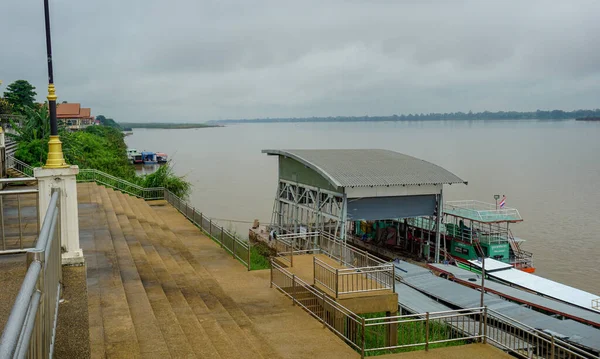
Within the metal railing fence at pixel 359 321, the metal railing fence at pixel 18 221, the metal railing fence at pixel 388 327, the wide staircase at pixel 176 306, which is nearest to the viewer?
the metal railing fence at pixel 18 221

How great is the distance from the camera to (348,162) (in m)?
30.0

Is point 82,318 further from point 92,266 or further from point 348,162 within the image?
point 348,162

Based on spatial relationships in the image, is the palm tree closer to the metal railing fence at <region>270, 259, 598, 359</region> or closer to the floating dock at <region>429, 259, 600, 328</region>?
the metal railing fence at <region>270, 259, 598, 359</region>

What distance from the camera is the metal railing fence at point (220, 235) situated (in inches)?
787

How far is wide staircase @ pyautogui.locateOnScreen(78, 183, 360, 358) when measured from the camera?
937cm

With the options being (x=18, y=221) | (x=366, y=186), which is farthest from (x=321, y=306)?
(x=366, y=186)

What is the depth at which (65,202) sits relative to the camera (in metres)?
9.16

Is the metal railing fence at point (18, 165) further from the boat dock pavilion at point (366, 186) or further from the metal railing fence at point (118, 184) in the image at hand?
the boat dock pavilion at point (366, 186)

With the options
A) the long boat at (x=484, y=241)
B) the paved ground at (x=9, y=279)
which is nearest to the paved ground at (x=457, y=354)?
the paved ground at (x=9, y=279)

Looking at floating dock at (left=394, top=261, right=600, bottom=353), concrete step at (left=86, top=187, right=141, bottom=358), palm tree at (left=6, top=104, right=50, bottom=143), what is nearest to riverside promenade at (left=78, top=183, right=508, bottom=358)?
concrete step at (left=86, top=187, right=141, bottom=358)

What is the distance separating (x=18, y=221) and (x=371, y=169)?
19.3 metres

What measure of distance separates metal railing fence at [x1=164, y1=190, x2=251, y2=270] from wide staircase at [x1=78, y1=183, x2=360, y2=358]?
397 millimetres

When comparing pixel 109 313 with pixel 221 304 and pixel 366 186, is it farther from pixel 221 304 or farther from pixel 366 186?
pixel 366 186

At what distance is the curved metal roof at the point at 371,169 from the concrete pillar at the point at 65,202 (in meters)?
17.5
